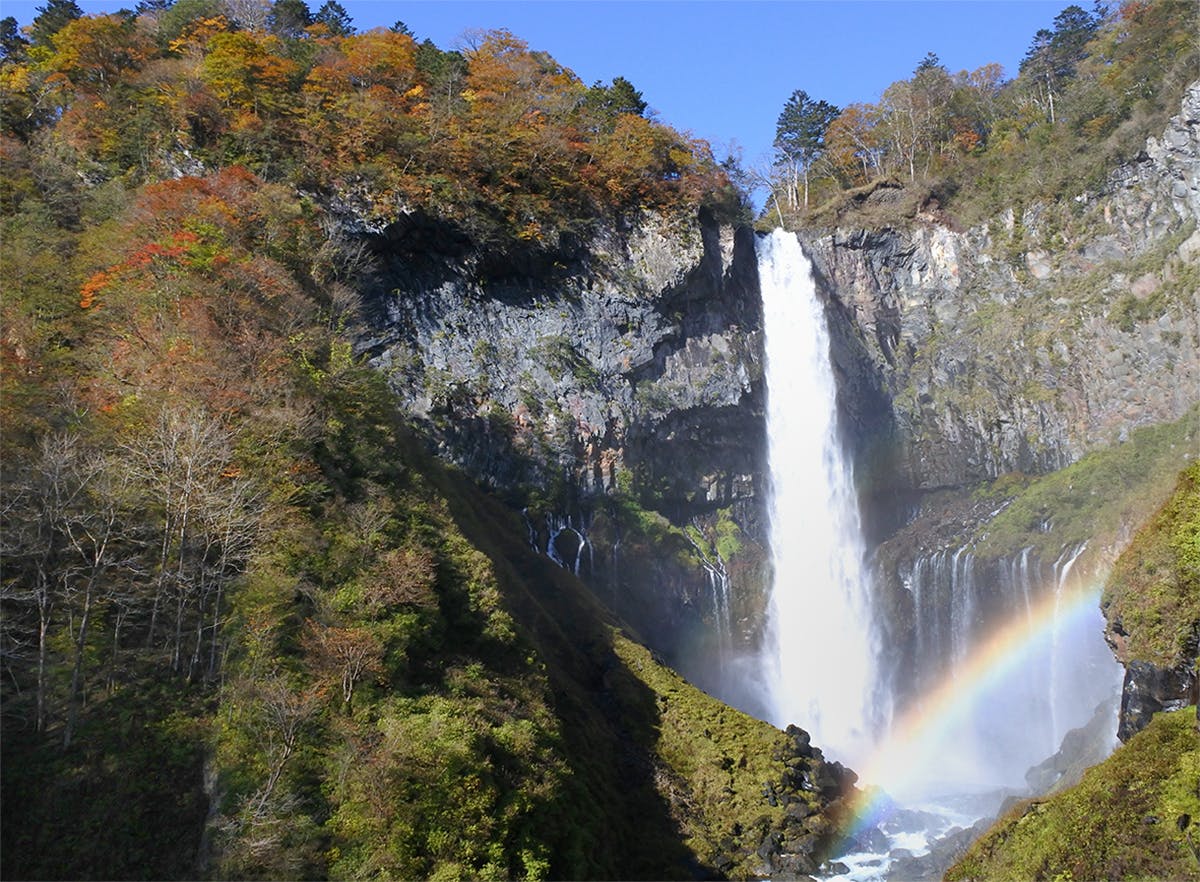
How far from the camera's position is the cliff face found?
103ft

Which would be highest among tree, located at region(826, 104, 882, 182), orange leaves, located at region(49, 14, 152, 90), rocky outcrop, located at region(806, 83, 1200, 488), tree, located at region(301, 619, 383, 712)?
tree, located at region(826, 104, 882, 182)

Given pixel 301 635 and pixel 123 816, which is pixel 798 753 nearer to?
pixel 301 635

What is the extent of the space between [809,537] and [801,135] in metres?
29.6

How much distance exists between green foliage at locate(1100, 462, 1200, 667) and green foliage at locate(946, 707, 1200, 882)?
137 inches

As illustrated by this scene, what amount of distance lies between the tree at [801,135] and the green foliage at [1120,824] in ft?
149

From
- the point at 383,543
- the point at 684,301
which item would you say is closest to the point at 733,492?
the point at 684,301

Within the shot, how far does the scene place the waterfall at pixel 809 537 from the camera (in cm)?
3434

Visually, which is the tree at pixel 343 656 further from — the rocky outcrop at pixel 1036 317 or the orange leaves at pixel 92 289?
the rocky outcrop at pixel 1036 317

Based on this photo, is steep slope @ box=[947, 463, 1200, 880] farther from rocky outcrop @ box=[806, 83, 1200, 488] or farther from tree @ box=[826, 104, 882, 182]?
tree @ box=[826, 104, 882, 182]

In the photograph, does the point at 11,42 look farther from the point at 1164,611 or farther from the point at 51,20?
the point at 1164,611

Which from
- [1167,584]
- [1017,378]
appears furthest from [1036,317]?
[1167,584]

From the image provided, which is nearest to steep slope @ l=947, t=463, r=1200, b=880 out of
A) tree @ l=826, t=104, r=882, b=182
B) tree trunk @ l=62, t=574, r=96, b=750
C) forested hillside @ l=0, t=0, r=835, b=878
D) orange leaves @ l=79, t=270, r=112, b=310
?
forested hillside @ l=0, t=0, r=835, b=878

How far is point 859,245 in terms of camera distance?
4184cm

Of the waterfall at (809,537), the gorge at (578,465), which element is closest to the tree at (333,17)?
the gorge at (578,465)
